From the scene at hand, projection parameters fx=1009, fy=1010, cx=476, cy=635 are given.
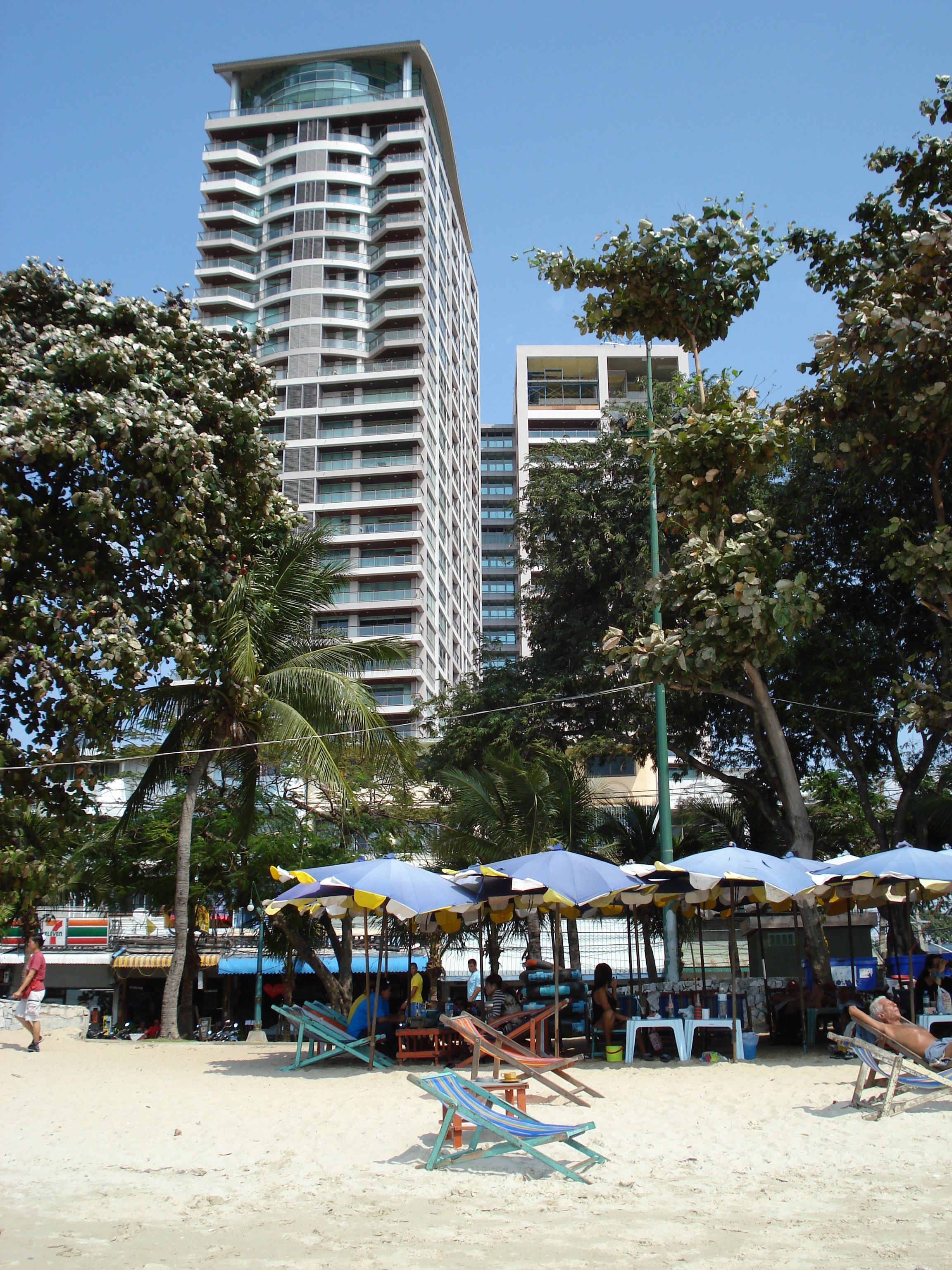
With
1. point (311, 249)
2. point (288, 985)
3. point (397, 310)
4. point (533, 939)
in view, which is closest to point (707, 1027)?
point (533, 939)

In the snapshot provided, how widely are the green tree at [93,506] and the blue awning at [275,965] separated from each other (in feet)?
47.9

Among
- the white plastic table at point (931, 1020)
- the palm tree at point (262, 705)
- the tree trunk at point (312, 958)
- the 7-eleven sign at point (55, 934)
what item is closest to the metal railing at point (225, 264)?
the 7-eleven sign at point (55, 934)

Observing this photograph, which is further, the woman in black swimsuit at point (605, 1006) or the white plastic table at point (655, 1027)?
the woman in black swimsuit at point (605, 1006)

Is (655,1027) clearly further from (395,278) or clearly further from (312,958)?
(395,278)

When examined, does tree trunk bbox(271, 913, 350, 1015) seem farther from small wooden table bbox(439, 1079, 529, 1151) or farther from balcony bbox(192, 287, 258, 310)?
balcony bbox(192, 287, 258, 310)

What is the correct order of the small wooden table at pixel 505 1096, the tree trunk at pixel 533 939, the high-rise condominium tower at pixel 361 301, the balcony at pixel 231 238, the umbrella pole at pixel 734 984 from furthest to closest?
the balcony at pixel 231 238 < the high-rise condominium tower at pixel 361 301 < the tree trunk at pixel 533 939 < the umbrella pole at pixel 734 984 < the small wooden table at pixel 505 1096

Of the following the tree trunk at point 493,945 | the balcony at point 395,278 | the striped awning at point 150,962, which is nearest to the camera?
the tree trunk at point 493,945

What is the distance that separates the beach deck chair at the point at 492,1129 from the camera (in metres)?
6.50

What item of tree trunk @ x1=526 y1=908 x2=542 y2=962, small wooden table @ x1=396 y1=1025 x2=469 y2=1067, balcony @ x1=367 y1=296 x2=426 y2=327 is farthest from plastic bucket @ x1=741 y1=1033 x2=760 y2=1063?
balcony @ x1=367 y1=296 x2=426 y2=327

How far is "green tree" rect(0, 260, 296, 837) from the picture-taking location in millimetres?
13273

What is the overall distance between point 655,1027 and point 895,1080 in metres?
4.84

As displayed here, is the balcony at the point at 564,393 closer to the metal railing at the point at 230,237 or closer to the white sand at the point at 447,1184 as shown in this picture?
the metal railing at the point at 230,237

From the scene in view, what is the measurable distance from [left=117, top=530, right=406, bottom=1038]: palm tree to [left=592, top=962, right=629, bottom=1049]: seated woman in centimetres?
494

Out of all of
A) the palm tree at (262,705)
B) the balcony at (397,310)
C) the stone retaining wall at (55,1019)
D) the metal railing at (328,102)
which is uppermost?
the metal railing at (328,102)
